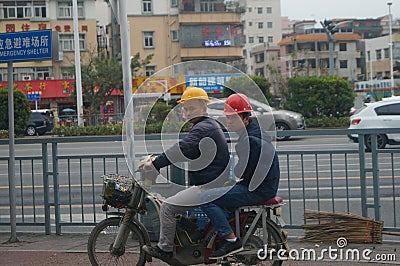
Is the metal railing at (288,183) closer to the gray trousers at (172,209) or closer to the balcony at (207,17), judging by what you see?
the gray trousers at (172,209)

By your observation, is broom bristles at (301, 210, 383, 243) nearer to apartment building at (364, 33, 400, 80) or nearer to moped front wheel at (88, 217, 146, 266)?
moped front wheel at (88, 217, 146, 266)

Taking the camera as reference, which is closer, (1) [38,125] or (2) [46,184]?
(2) [46,184]

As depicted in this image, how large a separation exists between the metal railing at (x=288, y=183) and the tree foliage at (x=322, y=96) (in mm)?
26056

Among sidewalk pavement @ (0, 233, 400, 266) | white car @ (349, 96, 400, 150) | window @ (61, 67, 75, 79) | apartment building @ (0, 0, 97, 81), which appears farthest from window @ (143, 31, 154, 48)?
sidewalk pavement @ (0, 233, 400, 266)

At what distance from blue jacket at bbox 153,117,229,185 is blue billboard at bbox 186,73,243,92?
1.55 ft

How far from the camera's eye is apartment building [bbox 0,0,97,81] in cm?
5272

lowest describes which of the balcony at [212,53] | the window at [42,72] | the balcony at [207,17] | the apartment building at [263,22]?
the window at [42,72]

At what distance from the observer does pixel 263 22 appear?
112 meters

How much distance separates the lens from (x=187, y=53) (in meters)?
59.8

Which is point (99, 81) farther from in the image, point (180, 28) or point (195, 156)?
point (195, 156)

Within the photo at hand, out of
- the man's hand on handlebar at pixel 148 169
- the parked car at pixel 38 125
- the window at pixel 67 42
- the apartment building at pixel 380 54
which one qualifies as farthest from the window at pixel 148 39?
the man's hand on handlebar at pixel 148 169

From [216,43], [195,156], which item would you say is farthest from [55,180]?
[216,43]

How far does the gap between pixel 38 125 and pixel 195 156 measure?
34.4 m

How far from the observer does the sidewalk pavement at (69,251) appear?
286 inches
